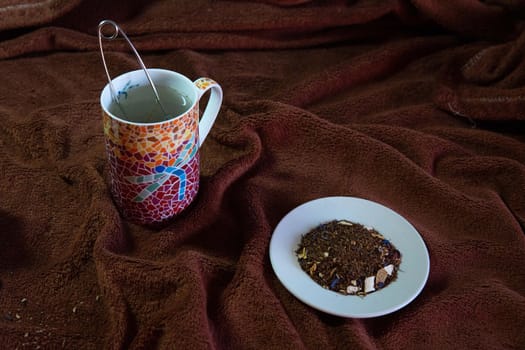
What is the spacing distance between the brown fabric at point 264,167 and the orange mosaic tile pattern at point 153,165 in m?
0.02

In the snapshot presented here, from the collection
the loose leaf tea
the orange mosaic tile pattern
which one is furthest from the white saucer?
the orange mosaic tile pattern

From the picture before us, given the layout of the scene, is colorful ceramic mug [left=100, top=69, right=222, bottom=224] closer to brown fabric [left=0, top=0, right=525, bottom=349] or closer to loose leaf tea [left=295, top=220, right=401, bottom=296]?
brown fabric [left=0, top=0, right=525, bottom=349]

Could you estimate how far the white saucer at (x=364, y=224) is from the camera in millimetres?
587

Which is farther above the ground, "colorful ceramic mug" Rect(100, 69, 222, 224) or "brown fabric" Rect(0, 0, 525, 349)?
"colorful ceramic mug" Rect(100, 69, 222, 224)

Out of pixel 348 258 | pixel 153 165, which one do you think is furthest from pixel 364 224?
pixel 153 165

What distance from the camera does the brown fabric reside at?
593mm

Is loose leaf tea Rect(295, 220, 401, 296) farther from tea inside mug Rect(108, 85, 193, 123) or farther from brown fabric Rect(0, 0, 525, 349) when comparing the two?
tea inside mug Rect(108, 85, 193, 123)

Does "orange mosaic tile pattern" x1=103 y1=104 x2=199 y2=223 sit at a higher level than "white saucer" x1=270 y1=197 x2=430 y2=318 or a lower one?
higher

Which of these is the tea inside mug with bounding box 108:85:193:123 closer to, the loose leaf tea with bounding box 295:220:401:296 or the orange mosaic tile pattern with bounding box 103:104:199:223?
the orange mosaic tile pattern with bounding box 103:104:199:223

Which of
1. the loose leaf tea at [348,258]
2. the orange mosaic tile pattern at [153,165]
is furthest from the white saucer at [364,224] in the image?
the orange mosaic tile pattern at [153,165]

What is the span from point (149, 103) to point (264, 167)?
0.17 m

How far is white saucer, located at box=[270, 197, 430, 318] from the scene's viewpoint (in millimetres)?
587

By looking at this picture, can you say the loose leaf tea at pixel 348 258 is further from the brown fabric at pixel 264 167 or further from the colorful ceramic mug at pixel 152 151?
the colorful ceramic mug at pixel 152 151

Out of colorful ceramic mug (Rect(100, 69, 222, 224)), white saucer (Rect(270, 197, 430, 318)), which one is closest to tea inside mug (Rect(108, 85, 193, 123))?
colorful ceramic mug (Rect(100, 69, 222, 224))
